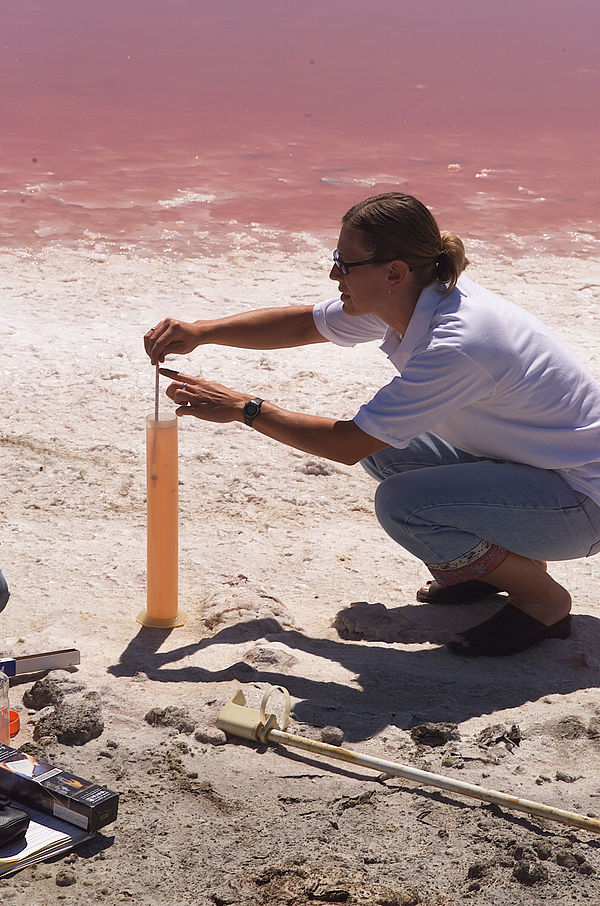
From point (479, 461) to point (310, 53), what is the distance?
39.3 ft

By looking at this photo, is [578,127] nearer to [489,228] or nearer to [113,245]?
[489,228]

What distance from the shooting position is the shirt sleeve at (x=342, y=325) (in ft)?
10.6

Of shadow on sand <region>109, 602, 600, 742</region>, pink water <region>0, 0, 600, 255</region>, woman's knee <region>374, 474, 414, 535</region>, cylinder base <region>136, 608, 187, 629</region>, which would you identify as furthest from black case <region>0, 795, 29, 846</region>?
pink water <region>0, 0, 600, 255</region>

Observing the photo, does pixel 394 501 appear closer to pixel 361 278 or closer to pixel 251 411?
pixel 251 411

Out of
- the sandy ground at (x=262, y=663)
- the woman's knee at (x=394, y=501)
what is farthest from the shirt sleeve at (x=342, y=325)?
the sandy ground at (x=262, y=663)

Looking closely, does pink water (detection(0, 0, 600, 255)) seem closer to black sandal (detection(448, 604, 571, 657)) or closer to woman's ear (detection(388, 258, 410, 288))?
woman's ear (detection(388, 258, 410, 288))

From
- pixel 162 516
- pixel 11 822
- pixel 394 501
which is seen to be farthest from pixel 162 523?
pixel 11 822

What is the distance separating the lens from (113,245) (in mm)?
6543

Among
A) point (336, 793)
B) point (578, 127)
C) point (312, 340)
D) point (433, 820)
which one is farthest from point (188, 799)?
point (578, 127)

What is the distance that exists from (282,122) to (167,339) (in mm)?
7762

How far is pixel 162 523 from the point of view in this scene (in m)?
3.11

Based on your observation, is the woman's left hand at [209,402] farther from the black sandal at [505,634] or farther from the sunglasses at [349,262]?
the black sandal at [505,634]

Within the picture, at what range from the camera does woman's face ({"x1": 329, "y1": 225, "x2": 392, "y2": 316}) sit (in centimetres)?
276

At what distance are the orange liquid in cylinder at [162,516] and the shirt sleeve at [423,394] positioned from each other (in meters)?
0.60
